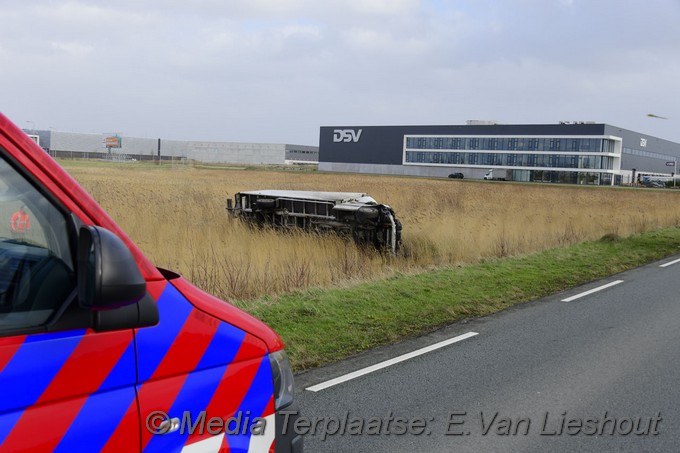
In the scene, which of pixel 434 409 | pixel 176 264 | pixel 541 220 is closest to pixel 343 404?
pixel 434 409

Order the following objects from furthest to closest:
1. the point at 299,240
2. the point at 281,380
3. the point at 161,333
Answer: the point at 299,240 → the point at 281,380 → the point at 161,333

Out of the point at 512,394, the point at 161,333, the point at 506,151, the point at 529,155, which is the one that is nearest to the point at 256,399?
the point at 161,333

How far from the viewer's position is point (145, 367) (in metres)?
2.08

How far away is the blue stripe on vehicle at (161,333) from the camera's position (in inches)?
81.4

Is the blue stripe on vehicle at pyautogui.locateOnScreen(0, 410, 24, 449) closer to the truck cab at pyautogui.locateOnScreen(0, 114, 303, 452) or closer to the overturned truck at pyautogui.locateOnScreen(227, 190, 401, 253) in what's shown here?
the truck cab at pyautogui.locateOnScreen(0, 114, 303, 452)

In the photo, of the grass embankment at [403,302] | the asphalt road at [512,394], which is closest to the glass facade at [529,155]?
the grass embankment at [403,302]

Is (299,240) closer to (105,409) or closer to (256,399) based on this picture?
(256,399)

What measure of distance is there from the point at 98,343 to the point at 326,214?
12.4 m

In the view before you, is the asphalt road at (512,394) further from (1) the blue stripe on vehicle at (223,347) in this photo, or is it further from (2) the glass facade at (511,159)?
(2) the glass facade at (511,159)

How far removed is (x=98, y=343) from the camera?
1.96 meters

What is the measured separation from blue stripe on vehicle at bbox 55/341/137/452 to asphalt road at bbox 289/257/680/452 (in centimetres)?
183

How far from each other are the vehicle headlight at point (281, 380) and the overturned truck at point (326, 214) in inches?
422

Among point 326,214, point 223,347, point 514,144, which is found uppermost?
point 514,144

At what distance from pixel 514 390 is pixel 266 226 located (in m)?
9.86
